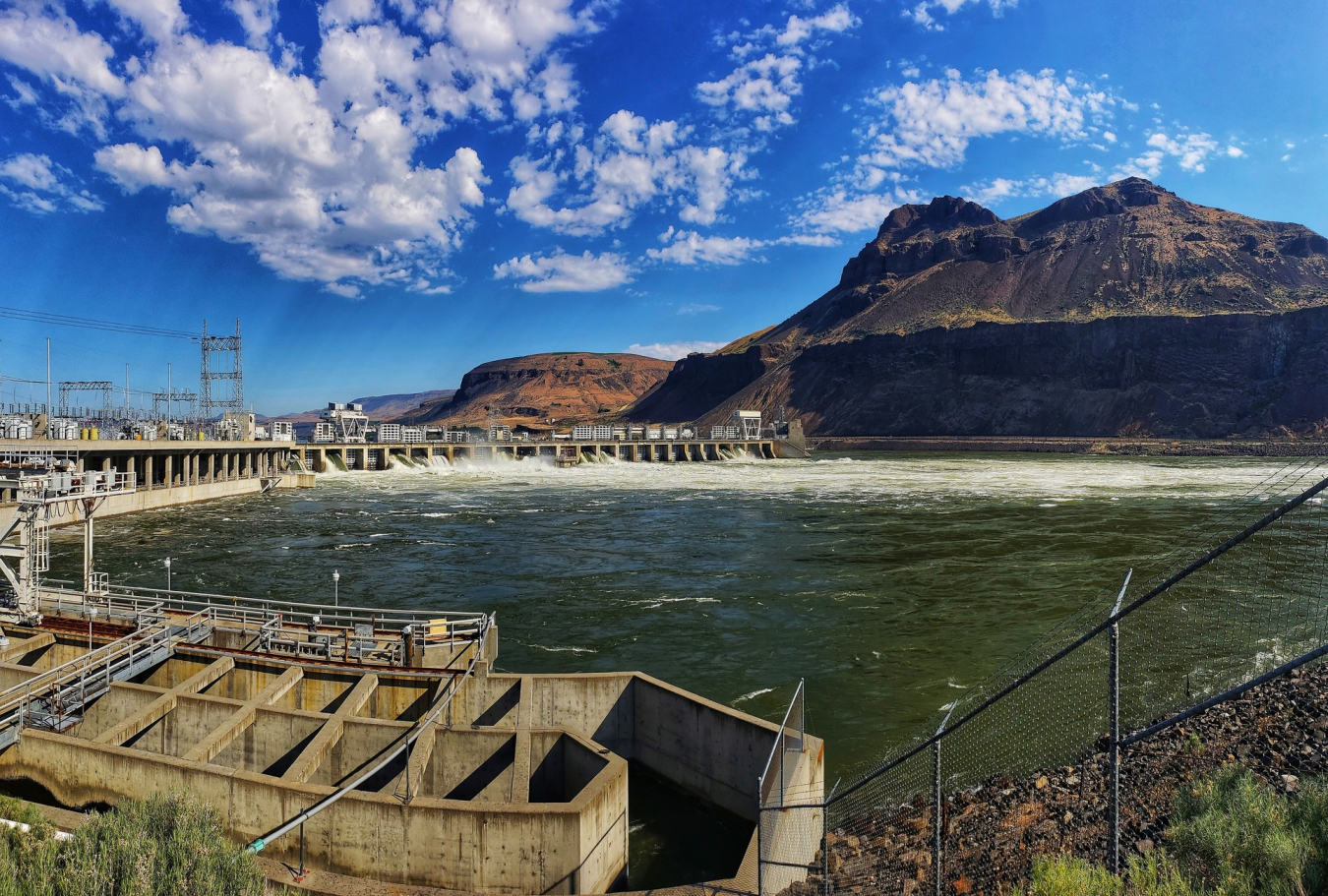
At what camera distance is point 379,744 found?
44.6 ft

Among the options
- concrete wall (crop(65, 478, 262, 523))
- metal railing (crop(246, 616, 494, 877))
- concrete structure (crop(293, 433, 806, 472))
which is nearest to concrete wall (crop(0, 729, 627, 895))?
metal railing (crop(246, 616, 494, 877))

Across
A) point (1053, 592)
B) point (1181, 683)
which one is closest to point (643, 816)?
point (1181, 683)

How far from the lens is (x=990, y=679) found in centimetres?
1817

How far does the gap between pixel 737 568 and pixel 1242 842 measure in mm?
28785

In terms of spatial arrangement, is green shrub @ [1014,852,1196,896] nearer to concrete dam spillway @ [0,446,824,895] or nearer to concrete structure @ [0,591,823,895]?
concrete dam spillway @ [0,446,824,895]

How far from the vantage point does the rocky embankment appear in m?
9.32

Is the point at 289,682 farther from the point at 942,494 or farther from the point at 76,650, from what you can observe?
the point at 942,494

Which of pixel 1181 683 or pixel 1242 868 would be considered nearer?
pixel 1242 868

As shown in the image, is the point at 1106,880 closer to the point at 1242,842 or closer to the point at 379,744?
the point at 1242,842

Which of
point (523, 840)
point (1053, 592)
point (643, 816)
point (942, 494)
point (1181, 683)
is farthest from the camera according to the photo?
point (942, 494)

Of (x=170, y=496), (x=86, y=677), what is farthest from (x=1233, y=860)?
(x=170, y=496)

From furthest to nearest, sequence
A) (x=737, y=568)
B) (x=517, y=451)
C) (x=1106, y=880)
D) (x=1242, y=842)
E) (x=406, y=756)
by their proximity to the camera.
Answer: (x=517, y=451) → (x=737, y=568) → (x=406, y=756) → (x=1242, y=842) → (x=1106, y=880)

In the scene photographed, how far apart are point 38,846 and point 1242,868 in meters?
11.7

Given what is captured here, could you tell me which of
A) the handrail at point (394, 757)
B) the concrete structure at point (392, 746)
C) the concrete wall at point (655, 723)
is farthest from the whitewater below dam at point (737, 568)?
the handrail at point (394, 757)
